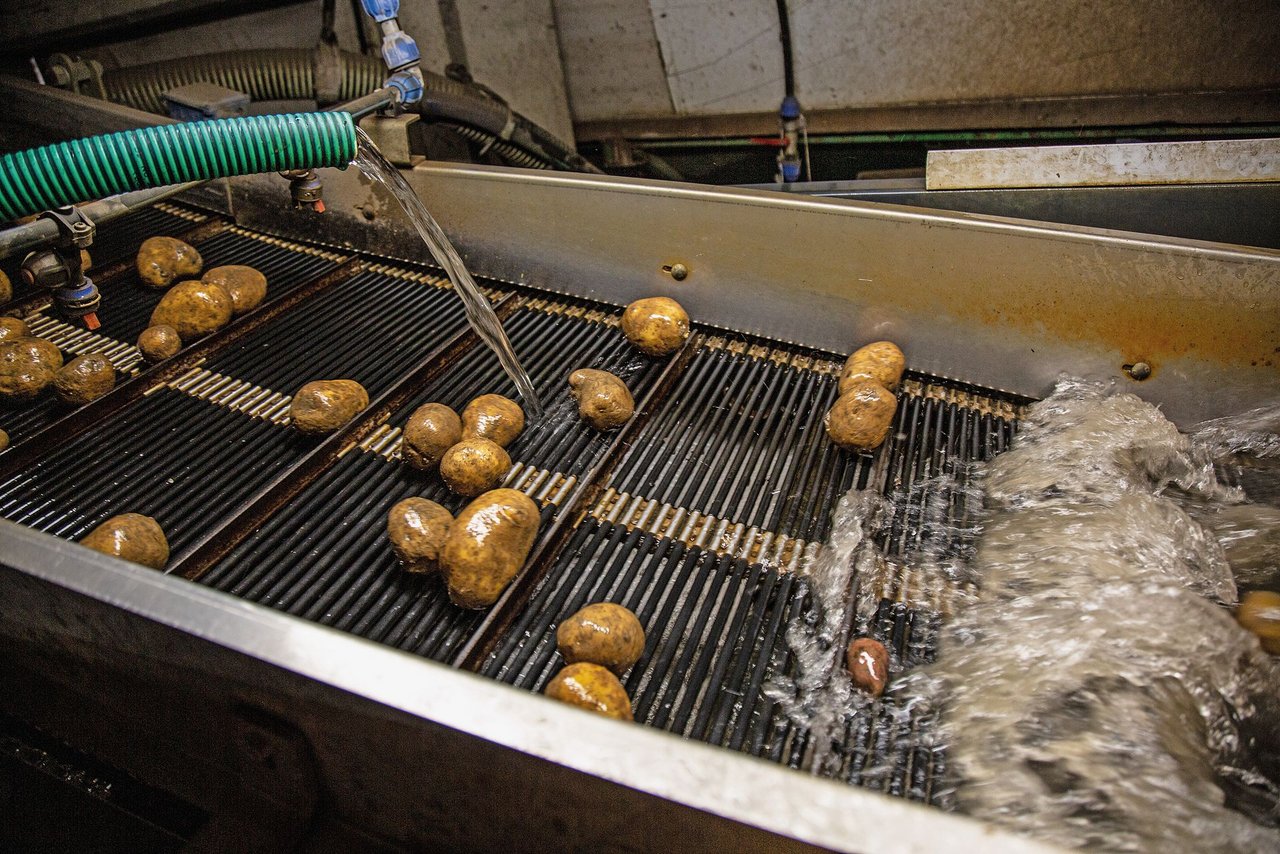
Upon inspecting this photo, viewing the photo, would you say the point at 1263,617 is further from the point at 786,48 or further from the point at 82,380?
the point at 786,48

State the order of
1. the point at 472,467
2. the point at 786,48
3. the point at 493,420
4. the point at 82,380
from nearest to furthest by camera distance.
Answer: the point at 472,467 < the point at 493,420 < the point at 82,380 < the point at 786,48

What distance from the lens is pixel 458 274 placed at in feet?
8.85

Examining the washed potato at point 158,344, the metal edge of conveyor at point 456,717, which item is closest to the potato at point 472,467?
the metal edge of conveyor at point 456,717

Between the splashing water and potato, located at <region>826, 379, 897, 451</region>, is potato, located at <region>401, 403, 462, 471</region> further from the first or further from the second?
potato, located at <region>826, 379, 897, 451</region>

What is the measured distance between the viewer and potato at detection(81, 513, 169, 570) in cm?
176

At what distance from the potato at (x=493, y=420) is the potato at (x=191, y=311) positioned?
1132 millimetres

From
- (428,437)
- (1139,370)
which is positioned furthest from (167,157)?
(1139,370)

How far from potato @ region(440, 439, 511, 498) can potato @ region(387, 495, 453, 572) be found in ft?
0.53

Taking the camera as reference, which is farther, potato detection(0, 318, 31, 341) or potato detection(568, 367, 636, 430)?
potato detection(0, 318, 31, 341)

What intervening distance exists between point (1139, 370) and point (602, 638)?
6.06 ft

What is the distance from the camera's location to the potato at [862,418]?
6.93 ft

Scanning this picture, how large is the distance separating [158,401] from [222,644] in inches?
65.4

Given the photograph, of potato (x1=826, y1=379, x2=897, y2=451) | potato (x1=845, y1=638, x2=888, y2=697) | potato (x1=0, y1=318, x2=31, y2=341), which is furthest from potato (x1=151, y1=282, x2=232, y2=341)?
potato (x1=845, y1=638, x2=888, y2=697)

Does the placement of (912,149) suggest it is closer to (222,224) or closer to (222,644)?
(222,224)
